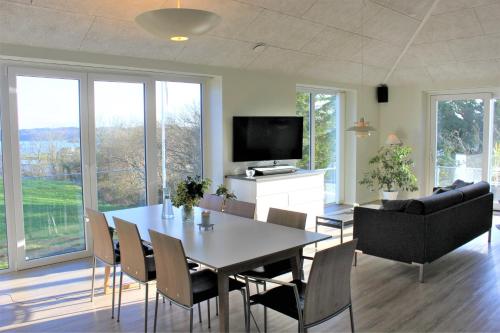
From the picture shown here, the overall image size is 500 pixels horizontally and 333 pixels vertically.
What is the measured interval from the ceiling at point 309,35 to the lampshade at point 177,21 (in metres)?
1.65

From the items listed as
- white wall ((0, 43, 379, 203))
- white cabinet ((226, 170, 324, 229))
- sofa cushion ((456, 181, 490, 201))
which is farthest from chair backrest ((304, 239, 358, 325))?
white wall ((0, 43, 379, 203))

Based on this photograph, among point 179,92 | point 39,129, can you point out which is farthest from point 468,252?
point 39,129

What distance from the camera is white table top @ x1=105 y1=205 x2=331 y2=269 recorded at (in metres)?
2.93

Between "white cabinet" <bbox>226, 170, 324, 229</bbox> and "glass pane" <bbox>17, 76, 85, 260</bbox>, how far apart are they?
207 centimetres

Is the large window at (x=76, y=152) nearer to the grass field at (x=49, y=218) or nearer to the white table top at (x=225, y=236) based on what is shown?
the grass field at (x=49, y=218)

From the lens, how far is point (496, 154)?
310 inches

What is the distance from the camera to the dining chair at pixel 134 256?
3335 millimetres

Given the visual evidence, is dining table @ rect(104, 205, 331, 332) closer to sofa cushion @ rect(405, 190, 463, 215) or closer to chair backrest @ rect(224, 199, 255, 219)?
chair backrest @ rect(224, 199, 255, 219)

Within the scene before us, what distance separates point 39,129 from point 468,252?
5178mm

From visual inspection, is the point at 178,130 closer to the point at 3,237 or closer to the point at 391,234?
the point at 3,237

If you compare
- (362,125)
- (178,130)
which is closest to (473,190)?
(362,125)

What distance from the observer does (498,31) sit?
619 centimetres

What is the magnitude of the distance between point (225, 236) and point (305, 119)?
15.9ft

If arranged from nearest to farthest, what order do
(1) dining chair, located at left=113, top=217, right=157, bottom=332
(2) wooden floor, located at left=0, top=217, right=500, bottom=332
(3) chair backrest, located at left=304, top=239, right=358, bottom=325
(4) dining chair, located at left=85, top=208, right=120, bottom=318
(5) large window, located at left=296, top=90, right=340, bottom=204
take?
1. (3) chair backrest, located at left=304, top=239, right=358, bottom=325
2. (1) dining chair, located at left=113, top=217, right=157, bottom=332
3. (2) wooden floor, located at left=0, top=217, right=500, bottom=332
4. (4) dining chair, located at left=85, top=208, right=120, bottom=318
5. (5) large window, located at left=296, top=90, right=340, bottom=204
